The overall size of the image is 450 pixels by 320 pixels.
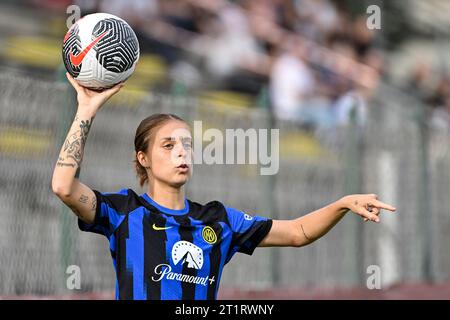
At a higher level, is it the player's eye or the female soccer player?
the player's eye

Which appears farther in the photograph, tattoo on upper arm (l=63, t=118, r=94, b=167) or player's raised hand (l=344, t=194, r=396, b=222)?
player's raised hand (l=344, t=194, r=396, b=222)

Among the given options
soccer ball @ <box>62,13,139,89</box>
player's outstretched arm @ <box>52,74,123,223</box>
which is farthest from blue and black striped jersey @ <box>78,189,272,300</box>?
soccer ball @ <box>62,13,139,89</box>

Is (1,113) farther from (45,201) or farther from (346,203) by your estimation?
(346,203)

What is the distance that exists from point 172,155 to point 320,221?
0.83 meters

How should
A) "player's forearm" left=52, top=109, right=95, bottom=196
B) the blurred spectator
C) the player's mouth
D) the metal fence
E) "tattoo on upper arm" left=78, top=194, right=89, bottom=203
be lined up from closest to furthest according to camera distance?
"player's forearm" left=52, top=109, right=95, bottom=196
"tattoo on upper arm" left=78, top=194, right=89, bottom=203
the player's mouth
the metal fence
the blurred spectator

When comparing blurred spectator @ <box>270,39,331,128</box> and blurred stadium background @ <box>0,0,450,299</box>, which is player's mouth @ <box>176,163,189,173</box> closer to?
blurred stadium background @ <box>0,0,450,299</box>

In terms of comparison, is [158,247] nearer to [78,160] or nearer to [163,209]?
[163,209]

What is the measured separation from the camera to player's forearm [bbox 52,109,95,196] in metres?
4.43

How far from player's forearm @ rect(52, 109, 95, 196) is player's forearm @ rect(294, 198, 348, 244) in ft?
4.14

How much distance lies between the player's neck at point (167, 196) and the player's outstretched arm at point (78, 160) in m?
0.37

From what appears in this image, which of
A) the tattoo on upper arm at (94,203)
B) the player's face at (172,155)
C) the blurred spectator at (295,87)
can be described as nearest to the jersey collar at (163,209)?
the player's face at (172,155)

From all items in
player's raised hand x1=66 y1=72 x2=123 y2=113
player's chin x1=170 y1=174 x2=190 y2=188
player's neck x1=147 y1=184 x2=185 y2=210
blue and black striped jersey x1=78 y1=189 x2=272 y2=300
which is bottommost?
blue and black striped jersey x1=78 y1=189 x2=272 y2=300

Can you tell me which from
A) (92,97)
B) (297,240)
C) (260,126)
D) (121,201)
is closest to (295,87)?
(260,126)

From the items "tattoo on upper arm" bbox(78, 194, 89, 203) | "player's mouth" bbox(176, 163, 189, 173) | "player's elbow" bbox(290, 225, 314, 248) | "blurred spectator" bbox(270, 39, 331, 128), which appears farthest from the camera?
"blurred spectator" bbox(270, 39, 331, 128)
